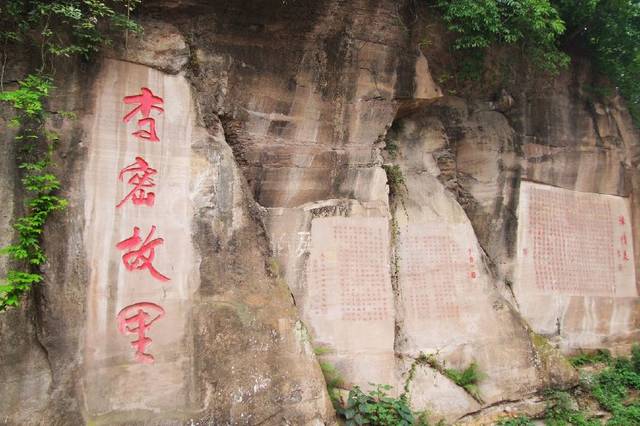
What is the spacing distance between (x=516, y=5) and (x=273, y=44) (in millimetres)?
3124

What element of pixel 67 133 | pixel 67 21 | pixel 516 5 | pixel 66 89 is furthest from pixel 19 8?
pixel 516 5

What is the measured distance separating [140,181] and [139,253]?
27.3 inches

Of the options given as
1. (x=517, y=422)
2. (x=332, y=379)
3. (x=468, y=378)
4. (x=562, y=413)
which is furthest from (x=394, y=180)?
(x=562, y=413)

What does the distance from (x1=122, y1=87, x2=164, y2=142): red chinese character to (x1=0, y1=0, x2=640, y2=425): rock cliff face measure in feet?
0.15

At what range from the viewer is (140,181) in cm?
494

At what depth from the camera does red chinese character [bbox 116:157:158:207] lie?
192 inches

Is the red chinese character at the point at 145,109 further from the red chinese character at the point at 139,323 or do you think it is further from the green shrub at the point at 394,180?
the green shrub at the point at 394,180

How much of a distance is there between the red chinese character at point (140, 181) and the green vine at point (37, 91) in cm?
59

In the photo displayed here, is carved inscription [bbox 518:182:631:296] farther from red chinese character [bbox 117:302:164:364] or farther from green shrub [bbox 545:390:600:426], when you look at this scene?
red chinese character [bbox 117:302:164:364]

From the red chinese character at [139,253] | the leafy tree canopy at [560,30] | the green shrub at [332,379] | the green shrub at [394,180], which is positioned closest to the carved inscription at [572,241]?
the leafy tree canopy at [560,30]

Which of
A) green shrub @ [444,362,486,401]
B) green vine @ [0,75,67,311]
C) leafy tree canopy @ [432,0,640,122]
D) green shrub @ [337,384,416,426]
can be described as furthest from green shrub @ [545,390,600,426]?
green vine @ [0,75,67,311]

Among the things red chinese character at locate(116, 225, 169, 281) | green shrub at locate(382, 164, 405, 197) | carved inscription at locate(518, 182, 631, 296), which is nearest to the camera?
red chinese character at locate(116, 225, 169, 281)

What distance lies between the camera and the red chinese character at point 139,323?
15.1ft

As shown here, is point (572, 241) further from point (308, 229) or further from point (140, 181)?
point (140, 181)
